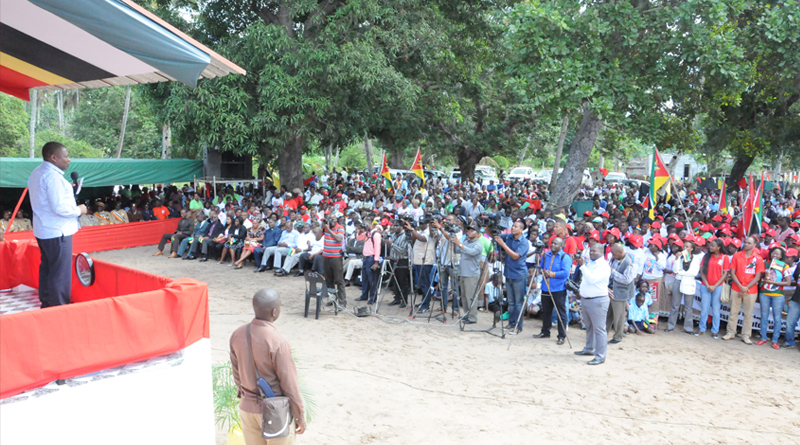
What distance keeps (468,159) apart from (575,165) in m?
12.4

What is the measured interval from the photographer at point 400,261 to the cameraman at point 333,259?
0.98 m

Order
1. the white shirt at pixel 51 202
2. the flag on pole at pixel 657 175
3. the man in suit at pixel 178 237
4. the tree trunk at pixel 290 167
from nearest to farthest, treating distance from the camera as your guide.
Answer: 1. the white shirt at pixel 51 202
2. the flag on pole at pixel 657 175
3. the man in suit at pixel 178 237
4. the tree trunk at pixel 290 167

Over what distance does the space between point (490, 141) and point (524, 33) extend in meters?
15.2

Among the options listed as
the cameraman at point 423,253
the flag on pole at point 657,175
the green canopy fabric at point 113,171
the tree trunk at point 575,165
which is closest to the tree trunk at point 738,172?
the tree trunk at point 575,165

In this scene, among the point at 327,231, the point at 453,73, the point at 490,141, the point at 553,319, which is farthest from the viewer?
the point at 490,141

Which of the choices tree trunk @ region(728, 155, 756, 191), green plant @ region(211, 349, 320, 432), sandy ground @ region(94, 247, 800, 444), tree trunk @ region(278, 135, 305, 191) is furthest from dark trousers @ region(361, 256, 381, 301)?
tree trunk @ region(728, 155, 756, 191)

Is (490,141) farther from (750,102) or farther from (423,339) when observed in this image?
(423,339)

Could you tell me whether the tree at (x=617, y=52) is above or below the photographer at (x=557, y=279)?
above

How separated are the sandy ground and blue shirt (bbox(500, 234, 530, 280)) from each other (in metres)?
1.03

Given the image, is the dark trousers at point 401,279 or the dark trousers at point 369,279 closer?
the dark trousers at point 401,279

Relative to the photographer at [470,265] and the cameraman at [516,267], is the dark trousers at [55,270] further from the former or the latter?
the cameraman at [516,267]

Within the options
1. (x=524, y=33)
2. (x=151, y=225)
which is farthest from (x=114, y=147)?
(x=524, y=33)

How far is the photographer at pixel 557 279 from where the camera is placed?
9.21 metres

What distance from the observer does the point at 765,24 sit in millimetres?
13555
